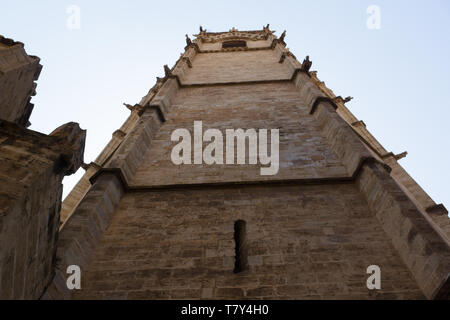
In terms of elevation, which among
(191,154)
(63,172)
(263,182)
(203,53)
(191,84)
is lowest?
(63,172)

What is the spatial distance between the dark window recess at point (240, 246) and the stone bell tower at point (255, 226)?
2 centimetres

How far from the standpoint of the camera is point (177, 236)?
5.59 meters

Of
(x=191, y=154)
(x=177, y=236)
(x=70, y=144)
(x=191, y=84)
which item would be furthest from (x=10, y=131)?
(x=191, y=84)

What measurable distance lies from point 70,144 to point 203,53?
17.1 metres

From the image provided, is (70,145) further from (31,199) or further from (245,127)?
(245,127)

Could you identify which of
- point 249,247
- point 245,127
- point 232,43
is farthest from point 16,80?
point 232,43

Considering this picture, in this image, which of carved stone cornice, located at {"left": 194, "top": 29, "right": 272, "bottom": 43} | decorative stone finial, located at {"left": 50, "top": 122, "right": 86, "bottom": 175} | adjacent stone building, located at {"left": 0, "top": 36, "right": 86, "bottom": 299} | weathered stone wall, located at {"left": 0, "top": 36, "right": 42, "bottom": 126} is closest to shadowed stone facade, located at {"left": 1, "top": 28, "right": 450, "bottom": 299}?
adjacent stone building, located at {"left": 0, "top": 36, "right": 86, "bottom": 299}

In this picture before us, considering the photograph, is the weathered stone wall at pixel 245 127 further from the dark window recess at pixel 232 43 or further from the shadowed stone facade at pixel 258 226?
the dark window recess at pixel 232 43

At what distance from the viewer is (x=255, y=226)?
18.8 feet

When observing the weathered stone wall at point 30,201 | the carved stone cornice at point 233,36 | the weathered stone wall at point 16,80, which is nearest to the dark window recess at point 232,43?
the carved stone cornice at point 233,36

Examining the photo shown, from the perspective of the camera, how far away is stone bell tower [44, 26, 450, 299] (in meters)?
4.59

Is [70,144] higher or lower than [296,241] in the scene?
higher

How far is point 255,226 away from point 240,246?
422 mm
